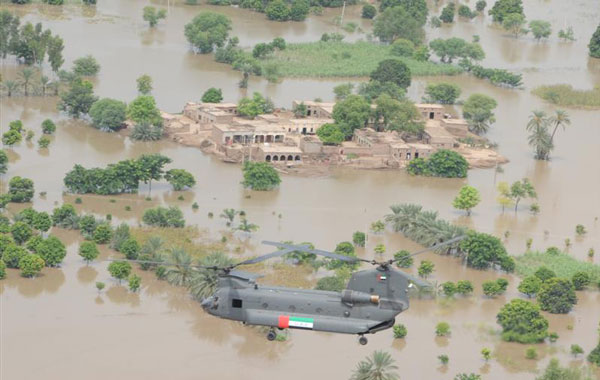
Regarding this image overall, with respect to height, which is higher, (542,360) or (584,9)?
(584,9)

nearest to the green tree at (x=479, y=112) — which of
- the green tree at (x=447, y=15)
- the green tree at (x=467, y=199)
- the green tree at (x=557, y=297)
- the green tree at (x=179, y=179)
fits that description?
the green tree at (x=467, y=199)

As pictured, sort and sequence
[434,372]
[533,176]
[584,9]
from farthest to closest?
[584,9], [533,176], [434,372]

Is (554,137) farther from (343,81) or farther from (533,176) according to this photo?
(343,81)

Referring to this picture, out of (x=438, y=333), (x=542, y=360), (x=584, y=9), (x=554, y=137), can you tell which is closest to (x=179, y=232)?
(x=438, y=333)

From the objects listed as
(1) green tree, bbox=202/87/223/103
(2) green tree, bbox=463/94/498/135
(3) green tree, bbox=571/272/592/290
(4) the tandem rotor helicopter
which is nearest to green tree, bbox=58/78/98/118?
(1) green tree, bbox=202/87/223/103

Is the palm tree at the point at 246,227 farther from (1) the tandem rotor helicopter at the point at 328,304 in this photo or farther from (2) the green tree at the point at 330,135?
(1) the tandem rotor helicopter at the point at 328,304

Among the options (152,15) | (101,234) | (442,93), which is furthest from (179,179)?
(152,15)

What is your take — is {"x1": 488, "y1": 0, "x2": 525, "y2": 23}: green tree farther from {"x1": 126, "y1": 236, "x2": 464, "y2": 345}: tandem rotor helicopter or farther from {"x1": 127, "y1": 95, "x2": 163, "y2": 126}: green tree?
{"x1": 126, "y1": 236, "x2": 464, "y2": 345}: tandem rotor helicopter

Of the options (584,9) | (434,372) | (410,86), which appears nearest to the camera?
(434,372)
